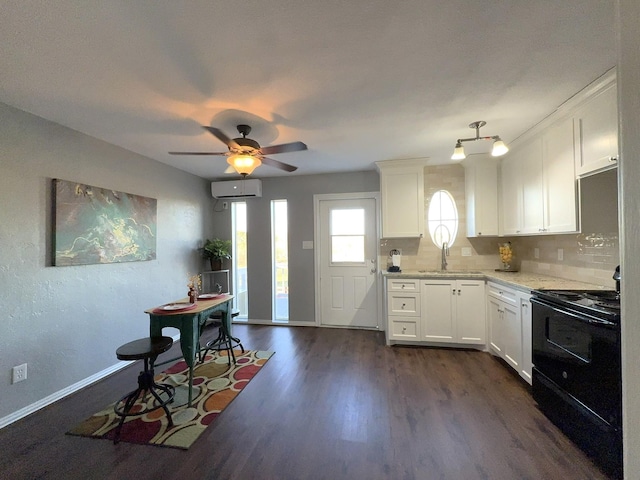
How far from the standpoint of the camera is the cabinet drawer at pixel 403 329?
340 cm

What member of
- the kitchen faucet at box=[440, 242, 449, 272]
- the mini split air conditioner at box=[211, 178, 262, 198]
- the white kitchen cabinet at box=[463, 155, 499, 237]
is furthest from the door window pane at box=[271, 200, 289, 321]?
the white kitchen cabinet at box=[463, 155, 499, 237]

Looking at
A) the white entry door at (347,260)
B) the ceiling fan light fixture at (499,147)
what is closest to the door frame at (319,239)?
the white entry door at (347,260)

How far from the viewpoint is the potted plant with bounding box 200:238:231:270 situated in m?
4.25

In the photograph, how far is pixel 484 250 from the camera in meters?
3.78

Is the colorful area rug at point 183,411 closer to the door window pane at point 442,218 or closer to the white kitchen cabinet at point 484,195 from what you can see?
the door window pane at point 442,218

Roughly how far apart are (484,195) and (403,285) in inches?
62.3

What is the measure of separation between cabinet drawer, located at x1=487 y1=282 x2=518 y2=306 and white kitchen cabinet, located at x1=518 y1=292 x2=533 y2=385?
0.36 ft

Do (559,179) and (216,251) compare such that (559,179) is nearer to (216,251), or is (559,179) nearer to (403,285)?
(403,285)

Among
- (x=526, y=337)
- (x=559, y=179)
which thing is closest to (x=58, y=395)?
(x=526, y=337)

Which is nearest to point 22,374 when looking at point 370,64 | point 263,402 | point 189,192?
point 263,402

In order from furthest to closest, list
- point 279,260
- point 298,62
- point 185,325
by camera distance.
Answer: point 279,260, point 185,325, point 298,62

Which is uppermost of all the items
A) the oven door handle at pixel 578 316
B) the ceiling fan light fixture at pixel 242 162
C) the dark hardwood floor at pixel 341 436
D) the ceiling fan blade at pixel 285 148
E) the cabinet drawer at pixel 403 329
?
the ceiling fan blade at pixel 285 148

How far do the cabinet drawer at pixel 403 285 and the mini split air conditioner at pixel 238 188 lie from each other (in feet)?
8.11

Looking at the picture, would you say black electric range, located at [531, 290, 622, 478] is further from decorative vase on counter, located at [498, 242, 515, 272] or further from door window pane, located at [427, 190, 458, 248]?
door window pane, located at [427, 190, 458, 248]
